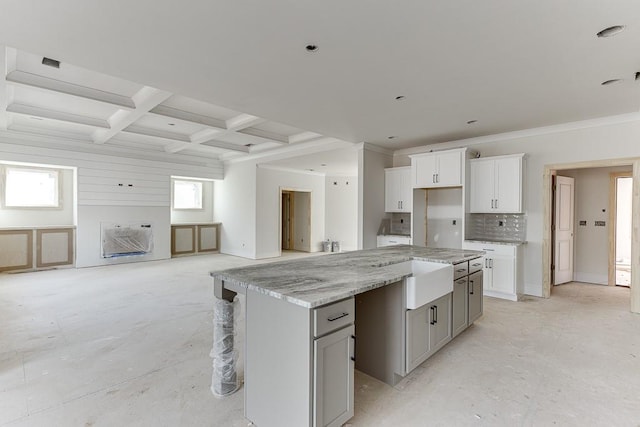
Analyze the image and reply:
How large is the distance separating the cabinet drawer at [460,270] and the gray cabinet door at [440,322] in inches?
8.7

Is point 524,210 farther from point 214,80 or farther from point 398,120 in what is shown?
point 214,80

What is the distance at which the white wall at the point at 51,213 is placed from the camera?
6.41 metres

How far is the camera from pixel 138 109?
444 cm

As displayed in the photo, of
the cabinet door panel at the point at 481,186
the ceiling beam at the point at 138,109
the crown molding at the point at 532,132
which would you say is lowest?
the cabinet door panel at the point at 481,186

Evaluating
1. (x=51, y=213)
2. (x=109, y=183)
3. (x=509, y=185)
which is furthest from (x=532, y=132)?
(x=51, y=213)

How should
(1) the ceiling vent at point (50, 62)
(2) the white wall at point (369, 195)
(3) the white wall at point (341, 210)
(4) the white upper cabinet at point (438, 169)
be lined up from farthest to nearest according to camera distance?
(3) the white wall at point (341, 210) → (2) the white wall at point (369, 195) → (4) the white upper cabinet at point (438, 169) → (1) the ceiling vent at point (50, 62)

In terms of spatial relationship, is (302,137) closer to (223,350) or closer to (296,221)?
(296,221)

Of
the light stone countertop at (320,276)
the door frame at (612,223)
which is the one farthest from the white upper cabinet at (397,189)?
the door frame at (612,223)

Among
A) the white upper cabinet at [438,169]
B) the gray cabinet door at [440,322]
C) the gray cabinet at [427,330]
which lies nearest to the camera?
the gray cabinet at [427,330]

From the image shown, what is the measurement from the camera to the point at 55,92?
12.7ft

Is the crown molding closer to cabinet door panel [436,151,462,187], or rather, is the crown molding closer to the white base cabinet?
cabinet door panel [436,151,462,187]

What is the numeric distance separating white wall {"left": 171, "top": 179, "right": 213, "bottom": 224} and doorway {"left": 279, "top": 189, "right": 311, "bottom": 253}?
224cm

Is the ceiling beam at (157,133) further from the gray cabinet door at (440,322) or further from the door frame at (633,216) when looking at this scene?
the door frame at (633,216)

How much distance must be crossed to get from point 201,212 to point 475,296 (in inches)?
315
